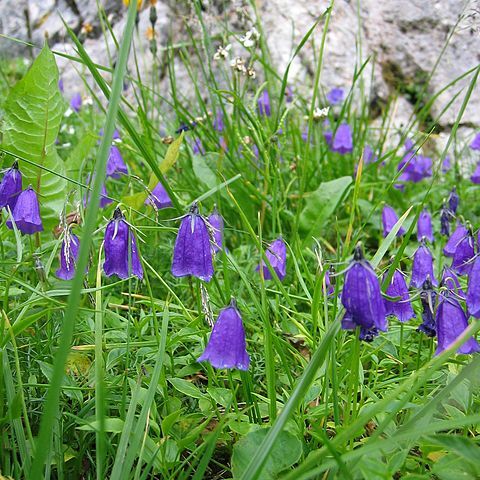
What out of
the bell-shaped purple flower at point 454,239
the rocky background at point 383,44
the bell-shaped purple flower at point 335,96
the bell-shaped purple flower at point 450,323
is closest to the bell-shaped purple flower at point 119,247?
the bell-shaped purple flower at point 450,323

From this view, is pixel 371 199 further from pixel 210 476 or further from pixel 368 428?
pixel 210 476

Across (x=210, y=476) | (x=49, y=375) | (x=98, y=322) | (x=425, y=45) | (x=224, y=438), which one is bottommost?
(x=210, y=476)

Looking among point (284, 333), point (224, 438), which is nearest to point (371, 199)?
point (284, 333)

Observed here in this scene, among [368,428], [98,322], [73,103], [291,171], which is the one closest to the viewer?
[98,322]

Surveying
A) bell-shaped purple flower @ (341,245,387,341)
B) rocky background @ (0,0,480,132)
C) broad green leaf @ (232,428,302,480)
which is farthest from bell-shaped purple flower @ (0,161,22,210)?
rocky background @ (0,0,480,132)

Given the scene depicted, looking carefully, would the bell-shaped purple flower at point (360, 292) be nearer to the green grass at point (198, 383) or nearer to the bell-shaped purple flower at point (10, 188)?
the green grass at point (198, 383)

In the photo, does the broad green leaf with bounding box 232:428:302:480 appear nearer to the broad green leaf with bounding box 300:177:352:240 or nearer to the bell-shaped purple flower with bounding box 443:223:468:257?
the bell-shaped purple flower with bounding box 443:223:468:257

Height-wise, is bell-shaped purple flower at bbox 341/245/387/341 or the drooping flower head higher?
bell-shaped purple flower at bbox 341/245/387/341
